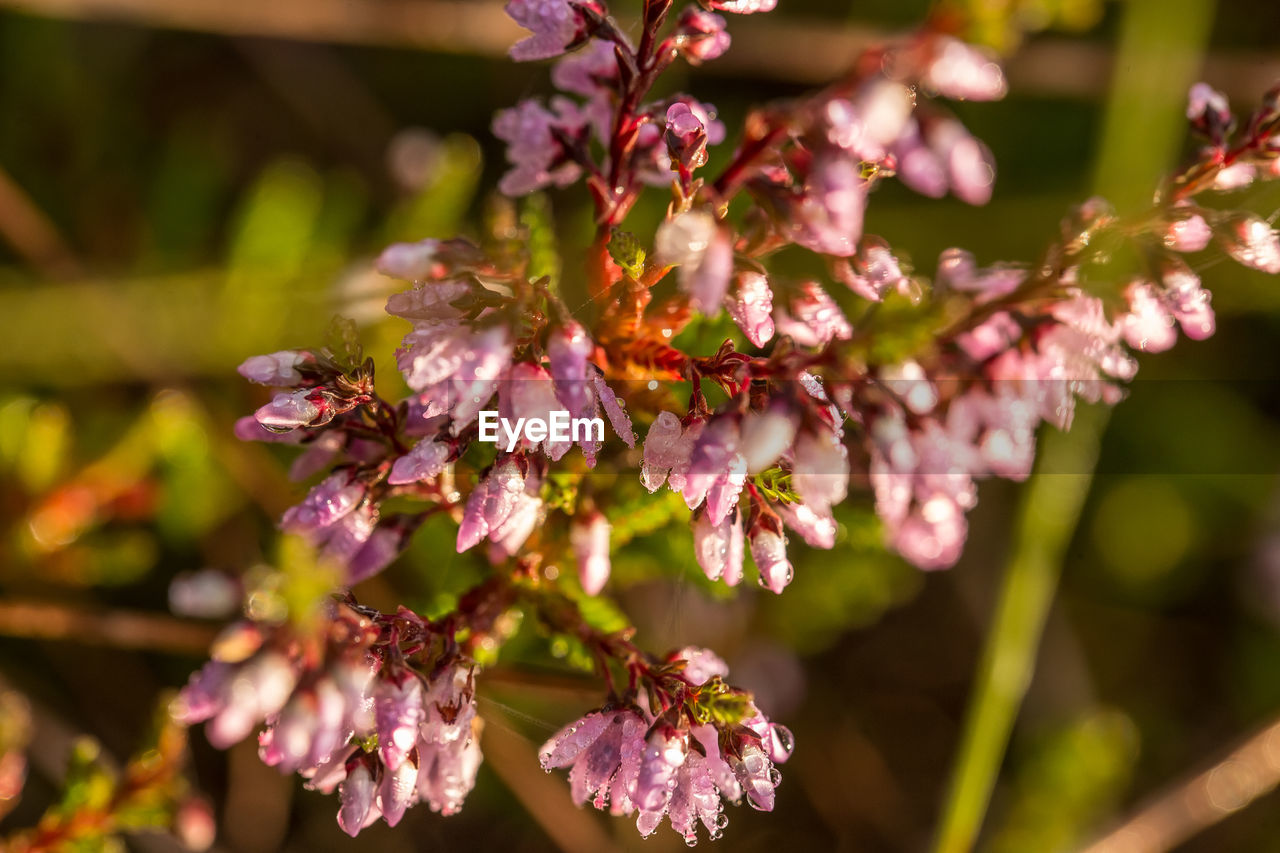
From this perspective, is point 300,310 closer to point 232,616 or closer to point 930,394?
point 232,616

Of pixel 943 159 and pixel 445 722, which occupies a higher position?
pixel 943 159

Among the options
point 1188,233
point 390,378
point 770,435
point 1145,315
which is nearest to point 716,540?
point 770,435

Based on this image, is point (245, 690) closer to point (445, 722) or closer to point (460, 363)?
point (445, 722)

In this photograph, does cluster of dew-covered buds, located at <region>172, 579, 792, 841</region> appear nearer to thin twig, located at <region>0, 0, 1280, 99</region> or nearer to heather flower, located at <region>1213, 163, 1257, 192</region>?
heather flower, located at <region>1213, 163, 1257, 192</region>

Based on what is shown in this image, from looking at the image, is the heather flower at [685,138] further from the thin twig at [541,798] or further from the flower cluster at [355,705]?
the thin twig at [541,798]

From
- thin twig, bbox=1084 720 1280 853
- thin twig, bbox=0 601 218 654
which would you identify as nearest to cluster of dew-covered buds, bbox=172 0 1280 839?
thin twig, bbox=0 601 218 654

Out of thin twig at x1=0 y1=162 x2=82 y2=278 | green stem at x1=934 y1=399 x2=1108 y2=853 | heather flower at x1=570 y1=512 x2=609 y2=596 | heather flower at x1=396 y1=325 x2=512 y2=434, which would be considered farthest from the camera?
thin twig at x1=0 y1=162 x2=82 y2=278

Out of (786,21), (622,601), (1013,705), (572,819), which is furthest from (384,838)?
(786,21)
